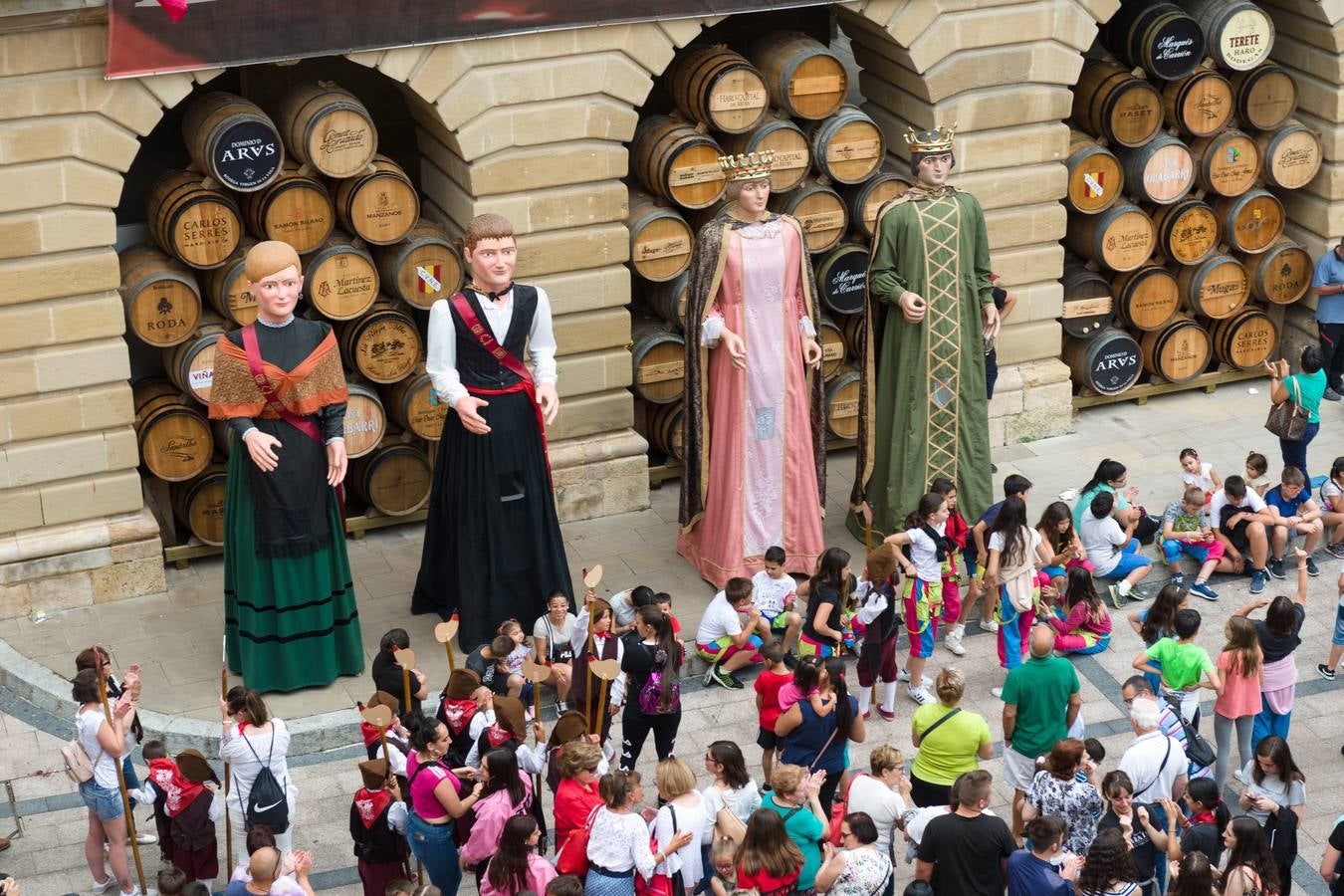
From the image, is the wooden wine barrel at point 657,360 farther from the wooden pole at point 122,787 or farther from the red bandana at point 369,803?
the red bandana at point 369,803

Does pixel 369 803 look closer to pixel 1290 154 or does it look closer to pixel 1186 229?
pixel 1186 229

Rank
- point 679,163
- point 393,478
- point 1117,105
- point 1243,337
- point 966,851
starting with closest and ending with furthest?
point 966,851 < point 679,163 < point 393,478 < point 1117,105 < point 1243,337

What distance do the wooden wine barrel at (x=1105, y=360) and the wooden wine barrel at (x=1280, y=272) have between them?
4.27ft

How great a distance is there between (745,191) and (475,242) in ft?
6.26

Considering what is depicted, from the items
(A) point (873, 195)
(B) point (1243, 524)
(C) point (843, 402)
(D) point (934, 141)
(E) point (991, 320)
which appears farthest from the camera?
(C) point (843, 402)

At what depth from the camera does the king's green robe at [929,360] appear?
14680 millimetres

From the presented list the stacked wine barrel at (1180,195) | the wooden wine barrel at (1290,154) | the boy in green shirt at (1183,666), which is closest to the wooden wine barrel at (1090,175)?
the stacked wine barrel at (1180,195)

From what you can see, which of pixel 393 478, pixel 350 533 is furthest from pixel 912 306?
pixel 350 533

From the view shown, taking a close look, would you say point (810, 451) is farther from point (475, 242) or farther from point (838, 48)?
point (838, 48)

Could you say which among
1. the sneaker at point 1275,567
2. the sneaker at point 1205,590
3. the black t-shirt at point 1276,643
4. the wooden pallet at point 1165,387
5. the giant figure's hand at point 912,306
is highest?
the giant figure's hand at point 912,306

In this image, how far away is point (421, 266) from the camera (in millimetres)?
14969

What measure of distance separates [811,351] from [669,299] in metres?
1.91

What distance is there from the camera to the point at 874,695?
13.5m

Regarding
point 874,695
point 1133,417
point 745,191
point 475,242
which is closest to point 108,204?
point 475,242
